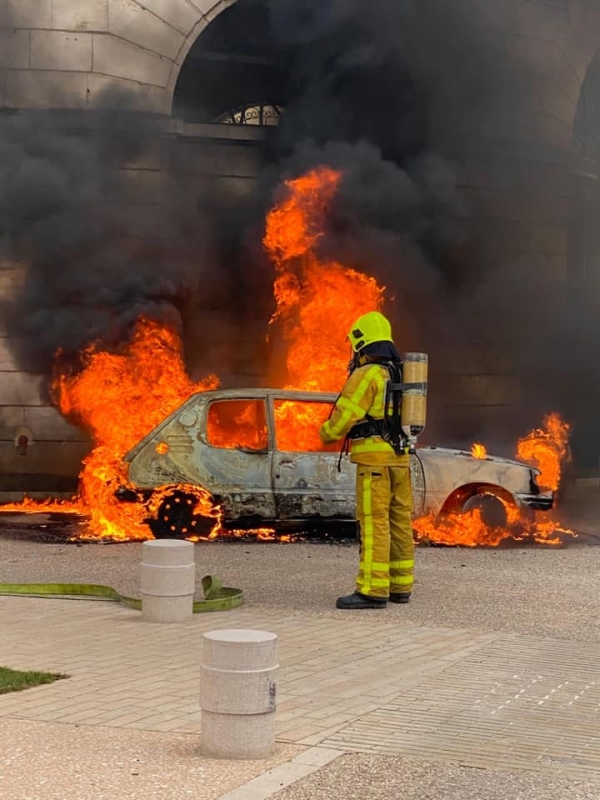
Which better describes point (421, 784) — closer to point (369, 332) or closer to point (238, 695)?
point (238, 695)

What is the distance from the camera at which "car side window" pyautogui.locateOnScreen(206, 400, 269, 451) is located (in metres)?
11.5

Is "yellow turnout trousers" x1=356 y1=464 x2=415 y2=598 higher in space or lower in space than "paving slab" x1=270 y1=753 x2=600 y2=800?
higher

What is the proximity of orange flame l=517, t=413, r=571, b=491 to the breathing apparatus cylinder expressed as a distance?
5493 mm

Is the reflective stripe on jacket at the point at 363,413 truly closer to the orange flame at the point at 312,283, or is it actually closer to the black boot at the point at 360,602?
the black boot at the point at 360,602

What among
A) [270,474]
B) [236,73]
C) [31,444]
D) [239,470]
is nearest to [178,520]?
[239,470]

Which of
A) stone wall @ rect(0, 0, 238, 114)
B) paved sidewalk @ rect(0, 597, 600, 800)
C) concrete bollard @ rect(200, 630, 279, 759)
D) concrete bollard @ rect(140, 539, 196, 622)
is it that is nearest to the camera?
concrete bollard @ rect(200, 630, 279, 759)

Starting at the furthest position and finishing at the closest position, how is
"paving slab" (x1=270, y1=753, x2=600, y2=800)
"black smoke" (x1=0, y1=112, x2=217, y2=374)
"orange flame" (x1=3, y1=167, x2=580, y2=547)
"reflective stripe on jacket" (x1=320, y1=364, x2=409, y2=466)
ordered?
"black smoke" (x1=0, y1=112, x2=217, y2=374), "orange flame" (x1=3, y1=167, x2=580, y2=547), "reflective stripe on jacket" (x1=320, y1=364, x2=409, y2=466), "paving slab" (x1=270, y1=753, x2=600, y2=800)

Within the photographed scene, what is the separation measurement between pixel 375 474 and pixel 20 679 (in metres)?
3.06

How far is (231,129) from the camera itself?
15508 mm

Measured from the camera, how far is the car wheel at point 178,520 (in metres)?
11.3

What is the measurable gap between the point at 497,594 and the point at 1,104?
31.0ft

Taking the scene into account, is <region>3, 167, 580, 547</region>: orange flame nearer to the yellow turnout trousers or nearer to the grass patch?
the yellow turnout trousers

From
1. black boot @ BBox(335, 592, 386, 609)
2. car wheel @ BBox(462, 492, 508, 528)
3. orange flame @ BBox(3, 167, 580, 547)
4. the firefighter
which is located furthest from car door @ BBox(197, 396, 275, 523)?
black boot @ BBox(335, 592, 386, 609)

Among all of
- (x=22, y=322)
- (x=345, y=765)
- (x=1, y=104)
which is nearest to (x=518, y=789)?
(x=345, y=765)
